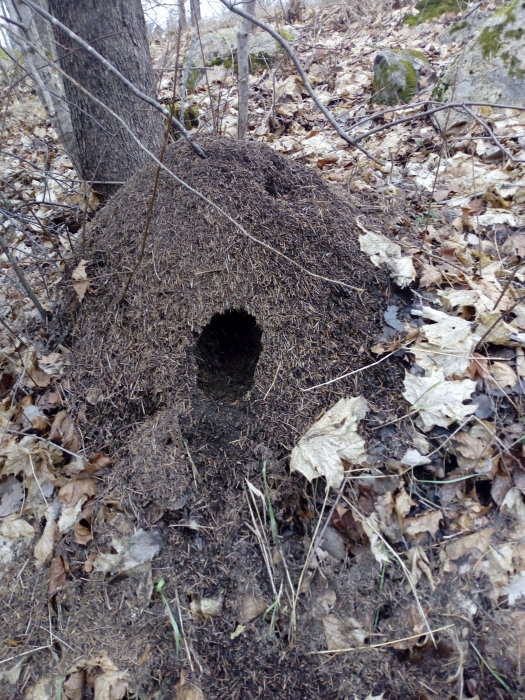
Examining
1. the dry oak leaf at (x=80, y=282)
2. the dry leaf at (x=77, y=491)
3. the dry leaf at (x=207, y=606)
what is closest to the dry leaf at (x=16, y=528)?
the dry leaf at (x=77, y=491)

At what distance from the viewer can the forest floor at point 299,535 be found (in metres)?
1.74

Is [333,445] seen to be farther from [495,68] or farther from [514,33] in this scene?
[514,33]

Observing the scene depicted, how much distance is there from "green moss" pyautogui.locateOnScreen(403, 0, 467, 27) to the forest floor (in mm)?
7323

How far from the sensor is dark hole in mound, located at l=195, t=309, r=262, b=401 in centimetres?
246

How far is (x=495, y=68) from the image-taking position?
14.9ft

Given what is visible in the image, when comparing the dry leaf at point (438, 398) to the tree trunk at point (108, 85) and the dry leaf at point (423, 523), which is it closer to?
the dry leaf at point (423, 523)

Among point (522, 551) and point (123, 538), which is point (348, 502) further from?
point (123, 538)

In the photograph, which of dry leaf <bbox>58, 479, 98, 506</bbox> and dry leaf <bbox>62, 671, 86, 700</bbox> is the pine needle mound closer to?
dry leaf <bbox>58, 479, 98, 506</bbox>

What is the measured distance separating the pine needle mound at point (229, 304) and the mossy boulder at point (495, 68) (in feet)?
9.50

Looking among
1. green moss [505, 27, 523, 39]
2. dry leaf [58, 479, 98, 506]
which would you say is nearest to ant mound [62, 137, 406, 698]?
dry leaf [58, 479, 98, 506]

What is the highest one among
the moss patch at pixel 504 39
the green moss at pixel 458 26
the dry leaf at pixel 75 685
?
the green moss at pixel 458 26

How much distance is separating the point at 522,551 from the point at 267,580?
3.51ft

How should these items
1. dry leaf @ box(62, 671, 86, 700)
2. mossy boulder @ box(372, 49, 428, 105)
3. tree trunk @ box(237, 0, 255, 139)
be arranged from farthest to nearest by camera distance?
mossy boulder @ box(372, 49, 428, 105)
tree trunk @ box(237, 0, 255, 139)
dry leaf @ box(62, 671, 86, 700)

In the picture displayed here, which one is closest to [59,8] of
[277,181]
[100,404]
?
[277,181]
